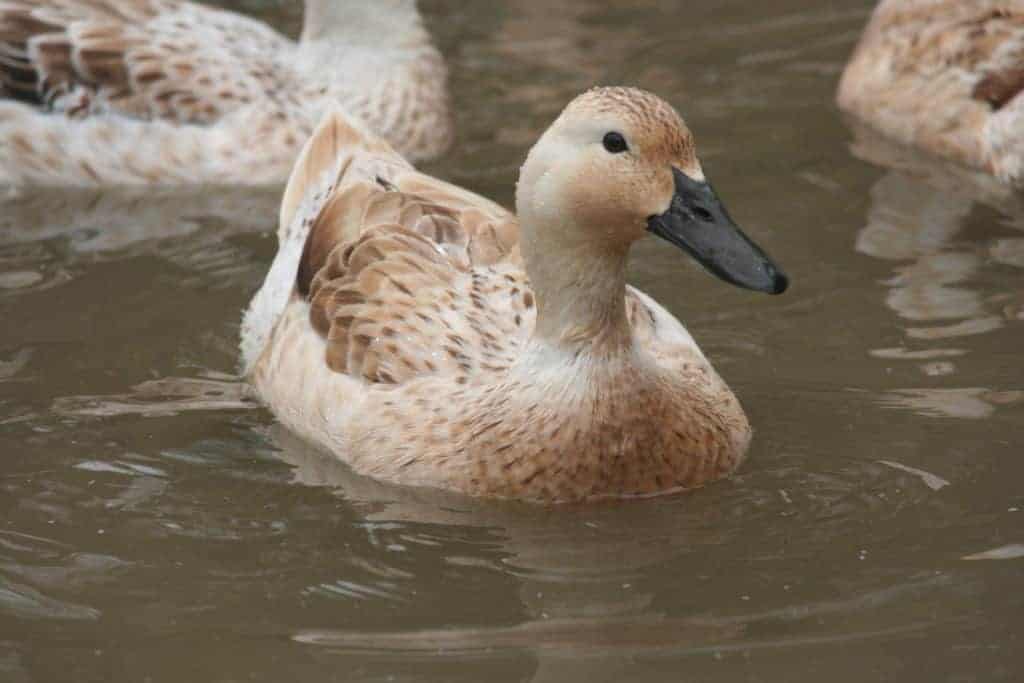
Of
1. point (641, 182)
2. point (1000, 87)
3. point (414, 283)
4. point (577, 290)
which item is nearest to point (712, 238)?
point (641, 182)

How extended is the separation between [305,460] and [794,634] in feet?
7.43

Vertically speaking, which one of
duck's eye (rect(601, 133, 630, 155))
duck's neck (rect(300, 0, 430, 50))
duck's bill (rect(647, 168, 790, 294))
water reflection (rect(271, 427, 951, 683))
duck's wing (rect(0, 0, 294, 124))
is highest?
duck's eye (rect(601, 133, 630, 155))

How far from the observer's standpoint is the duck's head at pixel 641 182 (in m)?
6.84

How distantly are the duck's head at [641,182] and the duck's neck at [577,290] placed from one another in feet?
0.45

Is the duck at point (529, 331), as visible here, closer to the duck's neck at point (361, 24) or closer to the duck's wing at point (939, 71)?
the duck's neck at point (361, 24)

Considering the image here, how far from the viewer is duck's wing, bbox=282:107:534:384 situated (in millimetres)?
7766

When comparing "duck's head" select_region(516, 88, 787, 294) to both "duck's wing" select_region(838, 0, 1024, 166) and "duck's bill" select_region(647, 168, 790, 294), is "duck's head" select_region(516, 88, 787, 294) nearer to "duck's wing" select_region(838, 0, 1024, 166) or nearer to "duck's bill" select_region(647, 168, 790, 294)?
"duck's bill" select_region(647, 168, 790, 294)

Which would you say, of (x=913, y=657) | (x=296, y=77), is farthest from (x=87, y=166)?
(x=913, y=657)

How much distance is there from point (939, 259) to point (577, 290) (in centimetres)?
292

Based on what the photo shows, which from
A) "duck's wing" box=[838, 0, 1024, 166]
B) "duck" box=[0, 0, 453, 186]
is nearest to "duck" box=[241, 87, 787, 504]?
"duck" box=[0, 0, 453, 186]

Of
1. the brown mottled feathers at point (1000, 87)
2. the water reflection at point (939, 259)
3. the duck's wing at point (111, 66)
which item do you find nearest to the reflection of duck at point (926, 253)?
the water reflection at point (939, 259)

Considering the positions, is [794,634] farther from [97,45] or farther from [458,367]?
[97,45]

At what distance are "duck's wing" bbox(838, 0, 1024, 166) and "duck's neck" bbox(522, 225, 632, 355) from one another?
4.20m

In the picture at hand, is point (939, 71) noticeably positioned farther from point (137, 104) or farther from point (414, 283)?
point (414, 283)
